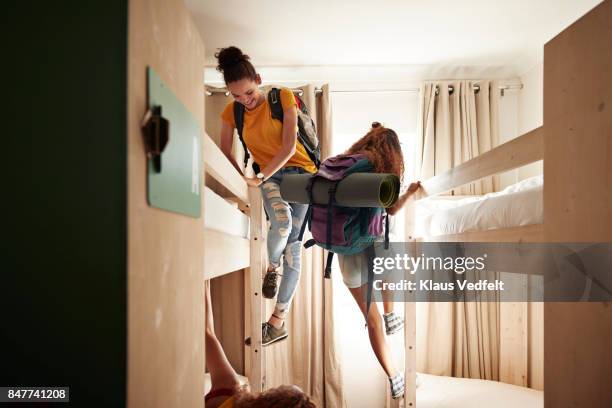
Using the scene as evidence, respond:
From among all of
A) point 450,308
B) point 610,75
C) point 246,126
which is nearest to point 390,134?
point 246,126

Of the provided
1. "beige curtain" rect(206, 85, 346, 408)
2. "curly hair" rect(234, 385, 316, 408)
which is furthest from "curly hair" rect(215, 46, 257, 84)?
"beige curtain" rect(206, 85, 346, 408)

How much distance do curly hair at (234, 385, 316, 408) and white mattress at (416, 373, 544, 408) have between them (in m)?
1.73

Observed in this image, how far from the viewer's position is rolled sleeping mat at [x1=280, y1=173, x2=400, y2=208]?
141 centimetres

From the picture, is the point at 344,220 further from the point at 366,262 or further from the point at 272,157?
the point at 272,157

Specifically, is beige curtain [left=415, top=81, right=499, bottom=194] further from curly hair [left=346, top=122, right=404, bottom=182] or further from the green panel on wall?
the green panel on wall

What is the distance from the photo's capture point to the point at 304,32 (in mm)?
2484

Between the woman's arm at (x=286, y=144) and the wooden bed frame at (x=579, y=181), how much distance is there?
2.99ft

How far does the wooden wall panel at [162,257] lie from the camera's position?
1.47ft

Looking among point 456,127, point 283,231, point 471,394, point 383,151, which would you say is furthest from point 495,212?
point 456,127

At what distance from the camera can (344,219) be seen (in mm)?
1602

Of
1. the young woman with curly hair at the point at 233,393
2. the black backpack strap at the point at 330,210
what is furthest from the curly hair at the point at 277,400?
the black backpack strap at the point at 330,210

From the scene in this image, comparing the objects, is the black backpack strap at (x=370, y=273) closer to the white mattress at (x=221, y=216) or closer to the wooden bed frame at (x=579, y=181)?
the white mattress at (x=221, y=216)
